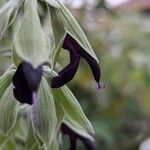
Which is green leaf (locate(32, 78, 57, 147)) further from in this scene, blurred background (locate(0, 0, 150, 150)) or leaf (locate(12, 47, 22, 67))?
blurred background (locate(0, 0, 150, 150))

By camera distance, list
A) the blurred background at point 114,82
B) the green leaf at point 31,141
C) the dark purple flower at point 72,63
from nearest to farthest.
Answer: the dark purple flower at point 72,63 → the green leaf at point 31,141 → the blurred background at point 114,82

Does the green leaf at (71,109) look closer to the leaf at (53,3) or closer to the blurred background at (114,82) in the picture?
the leaf at (53,3)

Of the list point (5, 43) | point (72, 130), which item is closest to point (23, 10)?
point (5, 43)

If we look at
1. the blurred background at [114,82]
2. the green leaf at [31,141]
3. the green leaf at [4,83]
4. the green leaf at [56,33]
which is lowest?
the blurred background at [114,82]

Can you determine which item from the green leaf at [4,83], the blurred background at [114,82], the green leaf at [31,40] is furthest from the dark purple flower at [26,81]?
the blurred background at [114,82]

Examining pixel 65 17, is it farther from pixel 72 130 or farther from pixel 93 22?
pixel 93 22

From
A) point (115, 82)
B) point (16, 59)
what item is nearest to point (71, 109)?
point (16, 59)
